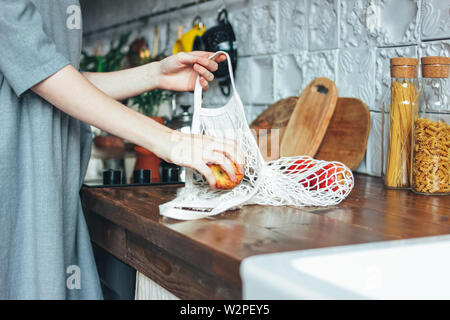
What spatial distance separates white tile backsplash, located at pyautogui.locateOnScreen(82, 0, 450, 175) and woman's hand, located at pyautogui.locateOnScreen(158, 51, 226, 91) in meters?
0.46

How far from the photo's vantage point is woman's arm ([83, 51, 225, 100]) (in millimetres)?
1113

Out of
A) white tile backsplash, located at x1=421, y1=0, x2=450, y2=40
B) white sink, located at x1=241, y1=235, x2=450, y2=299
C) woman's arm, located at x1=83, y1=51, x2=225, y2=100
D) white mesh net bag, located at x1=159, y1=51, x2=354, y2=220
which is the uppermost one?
white tile backsplash, located at x1=421, y1=0, x2=450, y2=40

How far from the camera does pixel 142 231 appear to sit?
88 centimetres

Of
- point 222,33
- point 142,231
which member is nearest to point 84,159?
point 142,231

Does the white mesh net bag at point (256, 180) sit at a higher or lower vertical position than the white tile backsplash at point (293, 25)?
lower

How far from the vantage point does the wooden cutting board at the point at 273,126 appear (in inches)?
55.2

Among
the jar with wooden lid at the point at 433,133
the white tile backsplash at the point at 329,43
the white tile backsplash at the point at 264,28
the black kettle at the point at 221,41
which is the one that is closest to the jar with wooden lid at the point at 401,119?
the jar with wooden lid at the point at 433,133

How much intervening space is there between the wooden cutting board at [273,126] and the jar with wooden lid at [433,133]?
392 mm

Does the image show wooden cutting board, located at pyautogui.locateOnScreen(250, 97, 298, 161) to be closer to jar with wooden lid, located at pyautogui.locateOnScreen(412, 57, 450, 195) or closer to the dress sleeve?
jar with wooden lid, located at pyautogui.locateOnScreen(412, 57, 450, 195)

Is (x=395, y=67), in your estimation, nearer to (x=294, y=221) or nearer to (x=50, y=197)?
(x=294, y=221)

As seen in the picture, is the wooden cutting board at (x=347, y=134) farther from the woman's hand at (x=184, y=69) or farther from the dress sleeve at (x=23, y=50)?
the dress sleeve at (x=23, y=50)

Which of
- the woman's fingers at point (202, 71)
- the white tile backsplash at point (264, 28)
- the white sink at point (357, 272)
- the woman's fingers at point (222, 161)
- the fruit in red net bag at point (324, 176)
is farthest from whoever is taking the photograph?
the white tile backsplash at point (264, 28)

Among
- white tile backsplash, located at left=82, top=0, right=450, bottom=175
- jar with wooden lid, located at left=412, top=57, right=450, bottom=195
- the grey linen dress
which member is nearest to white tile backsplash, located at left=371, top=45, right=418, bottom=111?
white tile backsplash, located at left=82, top=0, right=450, bottom=175

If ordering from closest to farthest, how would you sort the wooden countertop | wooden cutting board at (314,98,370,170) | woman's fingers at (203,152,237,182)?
1. the wooden countertop
2. woman's fingers at (203,152,237,182)
3. wooden cutting board at (314,98,370,170)
